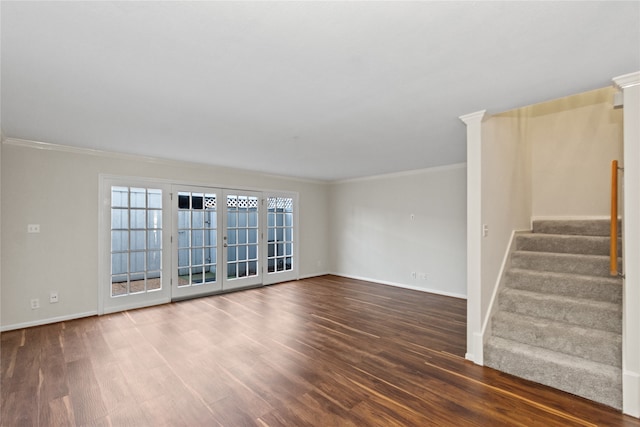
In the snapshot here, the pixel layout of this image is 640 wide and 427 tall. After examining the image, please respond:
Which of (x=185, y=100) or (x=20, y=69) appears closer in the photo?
(x=20, y=69)

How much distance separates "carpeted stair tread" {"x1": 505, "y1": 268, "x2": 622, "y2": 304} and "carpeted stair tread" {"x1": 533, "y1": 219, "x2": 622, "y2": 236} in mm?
956

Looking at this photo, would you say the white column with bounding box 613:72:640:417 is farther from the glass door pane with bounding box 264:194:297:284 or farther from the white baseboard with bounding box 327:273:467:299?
the glass door pane with bounding box 264:194:297:284

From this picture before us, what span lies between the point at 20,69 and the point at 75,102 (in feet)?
1.90

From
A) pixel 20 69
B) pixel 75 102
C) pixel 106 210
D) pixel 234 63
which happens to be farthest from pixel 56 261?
pixel 234 63

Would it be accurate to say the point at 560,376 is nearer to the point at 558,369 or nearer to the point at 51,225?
the point at 558,369

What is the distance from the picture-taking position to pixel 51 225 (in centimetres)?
388

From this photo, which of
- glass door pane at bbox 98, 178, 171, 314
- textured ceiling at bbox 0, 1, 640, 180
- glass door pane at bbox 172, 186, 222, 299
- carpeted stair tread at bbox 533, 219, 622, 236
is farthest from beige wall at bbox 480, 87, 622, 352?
glass door pane at bbox 98, 178, 171, 314

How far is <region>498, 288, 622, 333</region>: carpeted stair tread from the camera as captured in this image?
2443mm

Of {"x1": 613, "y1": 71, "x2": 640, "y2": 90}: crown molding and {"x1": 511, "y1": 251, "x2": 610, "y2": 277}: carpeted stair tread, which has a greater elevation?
{"x1": 613, "y1": 71, "x2": 640, "y2": 90}: crown molding

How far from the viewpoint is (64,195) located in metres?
3.97

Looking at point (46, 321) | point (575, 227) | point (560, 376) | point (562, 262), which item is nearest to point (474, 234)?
point (562, 262)

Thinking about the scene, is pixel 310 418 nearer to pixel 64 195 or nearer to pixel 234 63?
pixel 234 63

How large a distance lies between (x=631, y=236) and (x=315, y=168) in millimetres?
4263

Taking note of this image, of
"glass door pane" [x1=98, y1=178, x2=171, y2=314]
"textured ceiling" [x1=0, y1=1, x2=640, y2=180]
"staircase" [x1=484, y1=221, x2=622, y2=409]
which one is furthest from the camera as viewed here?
"glass door pane" [x1=98, y1=178, x2=171, y2=314]
